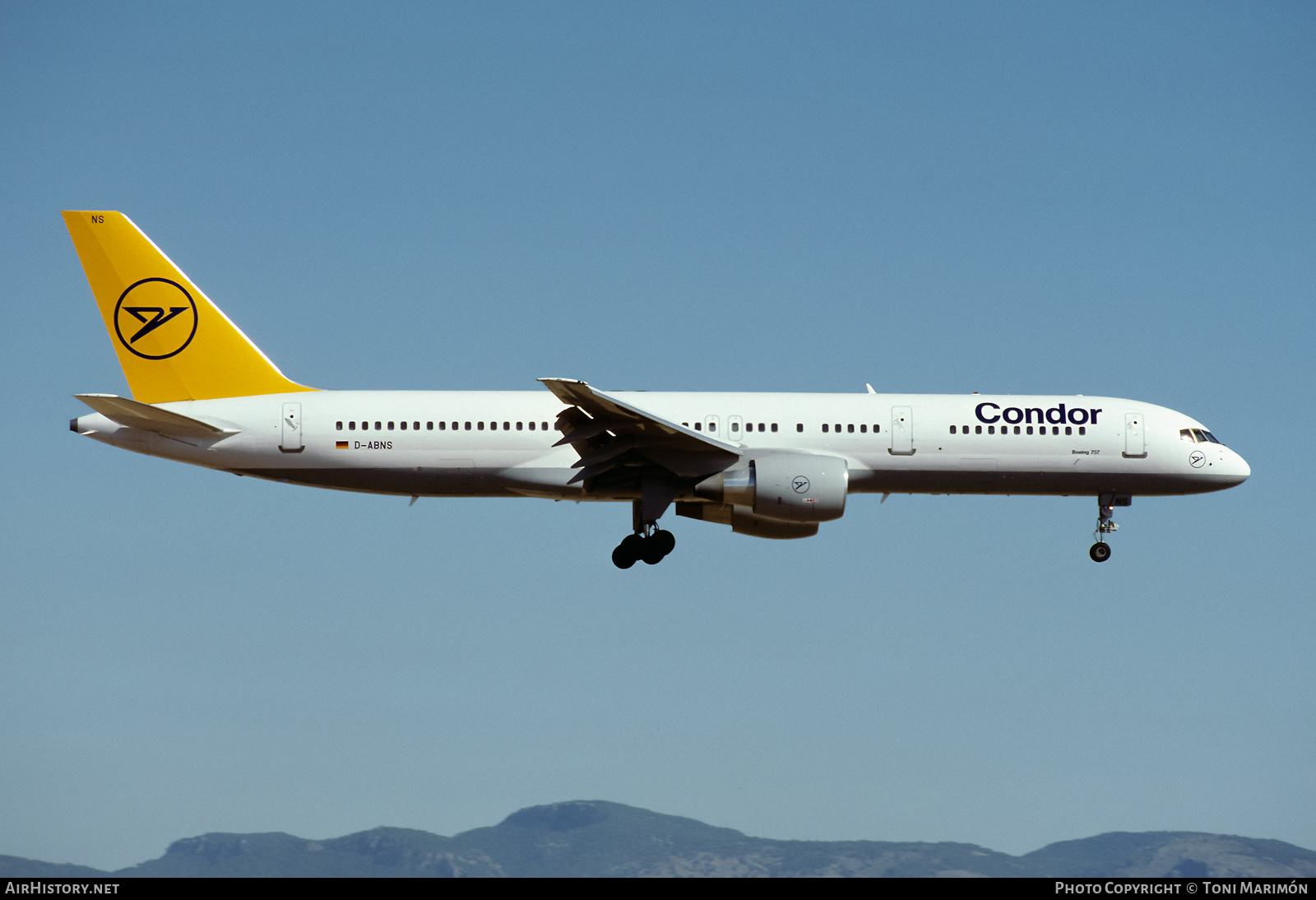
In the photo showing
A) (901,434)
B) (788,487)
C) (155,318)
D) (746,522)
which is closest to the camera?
(788,487)

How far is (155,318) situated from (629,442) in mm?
12451

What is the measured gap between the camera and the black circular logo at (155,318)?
110 ft

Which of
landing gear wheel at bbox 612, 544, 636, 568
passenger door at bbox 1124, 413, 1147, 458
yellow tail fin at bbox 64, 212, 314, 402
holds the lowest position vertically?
landing gear wheel at bbox 612, 544, 636, 568

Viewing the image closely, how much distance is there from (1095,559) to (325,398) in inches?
764

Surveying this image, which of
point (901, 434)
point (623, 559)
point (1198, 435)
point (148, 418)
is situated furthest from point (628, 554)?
point (1198, 435)

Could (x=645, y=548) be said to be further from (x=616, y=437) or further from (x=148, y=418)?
(x=148, y=418)

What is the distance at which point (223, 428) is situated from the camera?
3153 centimetres

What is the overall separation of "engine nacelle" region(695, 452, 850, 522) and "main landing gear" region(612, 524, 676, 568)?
85.4 inches

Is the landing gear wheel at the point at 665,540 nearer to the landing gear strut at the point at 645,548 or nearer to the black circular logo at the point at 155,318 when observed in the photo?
the landing gear strut at the point at 645,548

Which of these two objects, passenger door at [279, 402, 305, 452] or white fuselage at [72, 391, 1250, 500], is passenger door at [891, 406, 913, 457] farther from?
passenger door at [279, 402, 305, 452]

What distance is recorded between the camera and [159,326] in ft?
111

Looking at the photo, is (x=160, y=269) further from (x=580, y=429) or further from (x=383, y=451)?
(x=580, y=429)

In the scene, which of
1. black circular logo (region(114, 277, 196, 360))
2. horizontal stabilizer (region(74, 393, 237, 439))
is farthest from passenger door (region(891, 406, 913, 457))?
black circular logo (region(114, 277, 196, 360))

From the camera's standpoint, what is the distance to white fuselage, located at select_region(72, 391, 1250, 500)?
31625mm
